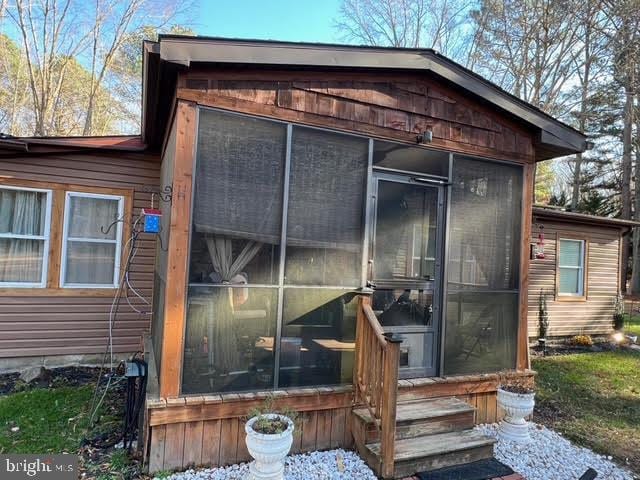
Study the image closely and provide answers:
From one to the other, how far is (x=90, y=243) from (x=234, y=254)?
125 inches

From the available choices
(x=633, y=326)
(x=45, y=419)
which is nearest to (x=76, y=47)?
(x=45, y=419)

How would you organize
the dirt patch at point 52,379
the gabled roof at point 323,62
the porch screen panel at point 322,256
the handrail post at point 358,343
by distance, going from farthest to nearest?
the dirt patch at point 52,379 < the handrail post at point 358,343 < the porch screen panel at point 322,256 < the gabled roof at point 323,62

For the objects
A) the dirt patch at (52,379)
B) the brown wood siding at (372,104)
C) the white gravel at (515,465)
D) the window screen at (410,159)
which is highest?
the brown wood siding at (372,104)

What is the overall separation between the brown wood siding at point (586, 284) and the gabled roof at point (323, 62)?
4461 mm

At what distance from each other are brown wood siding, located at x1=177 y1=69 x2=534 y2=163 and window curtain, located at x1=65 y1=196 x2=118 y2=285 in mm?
3134

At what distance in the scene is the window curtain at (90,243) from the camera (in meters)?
5.23

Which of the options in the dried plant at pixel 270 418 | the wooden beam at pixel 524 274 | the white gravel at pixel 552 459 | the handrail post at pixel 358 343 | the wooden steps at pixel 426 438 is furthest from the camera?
the wooden beam at pixel 524 274

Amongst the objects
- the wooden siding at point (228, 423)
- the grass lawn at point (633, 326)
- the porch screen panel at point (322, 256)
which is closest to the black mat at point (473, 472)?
the wooden siding at point (228, 423)

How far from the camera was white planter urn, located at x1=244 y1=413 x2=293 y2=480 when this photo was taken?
2.62 meters

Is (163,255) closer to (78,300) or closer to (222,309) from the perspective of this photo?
(222,309)

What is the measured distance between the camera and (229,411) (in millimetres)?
3035

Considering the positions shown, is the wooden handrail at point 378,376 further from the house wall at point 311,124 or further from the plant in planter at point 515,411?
the plant in planter at point 515,411

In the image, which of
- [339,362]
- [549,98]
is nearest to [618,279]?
[549,98]

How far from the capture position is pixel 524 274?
14.2 feet
